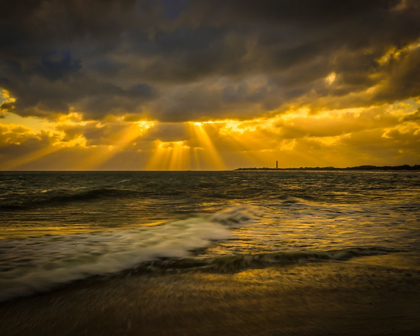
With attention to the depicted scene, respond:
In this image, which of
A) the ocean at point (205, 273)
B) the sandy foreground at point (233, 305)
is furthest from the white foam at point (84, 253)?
the sandy foreground at point (233, 305)

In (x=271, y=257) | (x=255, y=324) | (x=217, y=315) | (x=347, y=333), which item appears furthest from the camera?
(x=271, y=257)

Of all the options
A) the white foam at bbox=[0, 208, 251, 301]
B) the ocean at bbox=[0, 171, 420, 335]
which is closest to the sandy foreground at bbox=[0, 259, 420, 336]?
the ocean at bbox=[0, 171, 420, 335]

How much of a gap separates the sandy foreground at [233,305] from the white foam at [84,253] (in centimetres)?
48

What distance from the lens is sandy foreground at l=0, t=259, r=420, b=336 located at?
2389mm

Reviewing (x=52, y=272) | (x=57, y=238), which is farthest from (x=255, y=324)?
(x=57, y=238)

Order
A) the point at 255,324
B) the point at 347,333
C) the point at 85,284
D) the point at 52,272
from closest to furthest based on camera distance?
the point at 347,333 → the point at 255,324 → the point at 85,284 → the point at 52,272

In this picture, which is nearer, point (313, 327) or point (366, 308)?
point (313, 327)

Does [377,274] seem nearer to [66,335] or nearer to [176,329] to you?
[176,329]

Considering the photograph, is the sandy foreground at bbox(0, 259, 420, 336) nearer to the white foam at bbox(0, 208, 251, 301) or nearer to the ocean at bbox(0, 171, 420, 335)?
the ocean at bbox(0, 171, 420, 335)

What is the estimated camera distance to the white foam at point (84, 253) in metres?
3.72

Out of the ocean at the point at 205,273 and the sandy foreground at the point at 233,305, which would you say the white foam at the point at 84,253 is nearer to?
the ocean at the point at 205,273

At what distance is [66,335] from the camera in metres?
2.31

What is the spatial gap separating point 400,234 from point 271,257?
3.83m

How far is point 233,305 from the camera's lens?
9.16 ft
